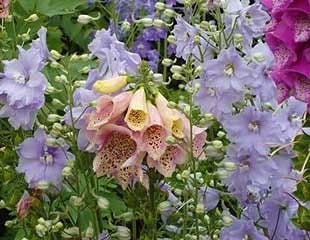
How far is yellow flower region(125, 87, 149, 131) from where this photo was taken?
184 centimetres

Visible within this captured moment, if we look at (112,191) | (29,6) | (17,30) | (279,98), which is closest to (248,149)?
(279,98)

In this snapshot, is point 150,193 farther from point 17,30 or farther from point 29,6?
point 29,6

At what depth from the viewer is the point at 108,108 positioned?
6.15 feet

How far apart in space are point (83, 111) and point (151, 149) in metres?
0.16

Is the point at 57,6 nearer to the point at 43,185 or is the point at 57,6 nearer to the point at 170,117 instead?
the point at 43,185

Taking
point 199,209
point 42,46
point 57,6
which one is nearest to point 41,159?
point 42,46

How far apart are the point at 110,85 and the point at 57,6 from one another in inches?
47.9

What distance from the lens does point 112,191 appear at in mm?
2736

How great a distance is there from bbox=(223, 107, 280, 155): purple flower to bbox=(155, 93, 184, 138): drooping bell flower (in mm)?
189

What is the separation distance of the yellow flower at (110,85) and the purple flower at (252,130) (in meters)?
0.26

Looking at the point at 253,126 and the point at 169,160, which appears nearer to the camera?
the point at 169,160

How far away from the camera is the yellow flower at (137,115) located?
1.84m

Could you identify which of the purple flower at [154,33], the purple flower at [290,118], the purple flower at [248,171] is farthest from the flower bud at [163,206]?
the purple flower at [154,33]

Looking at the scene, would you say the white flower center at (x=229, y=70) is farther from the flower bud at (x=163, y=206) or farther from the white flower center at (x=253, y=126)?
the flower bud at (x=163, y=206)
